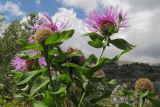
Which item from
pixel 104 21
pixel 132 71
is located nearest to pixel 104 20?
pixel 104 21

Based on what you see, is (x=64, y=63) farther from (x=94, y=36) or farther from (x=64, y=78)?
(x=94, y=36)

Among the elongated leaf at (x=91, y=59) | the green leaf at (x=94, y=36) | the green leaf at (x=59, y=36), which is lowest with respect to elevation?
the elongated leaf at (x=91, y=59)

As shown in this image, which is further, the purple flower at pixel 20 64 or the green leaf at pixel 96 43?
the purple flower at pixel 20 64

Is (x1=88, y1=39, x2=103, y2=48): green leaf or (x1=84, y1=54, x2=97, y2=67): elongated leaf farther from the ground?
(x1=88, y1=39, x2=103, y2=48): green leaf

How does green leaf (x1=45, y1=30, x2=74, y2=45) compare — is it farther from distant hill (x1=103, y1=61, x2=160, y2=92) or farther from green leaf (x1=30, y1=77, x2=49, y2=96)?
distant hill (x1=103, y1=61, x2=160, y2=92)

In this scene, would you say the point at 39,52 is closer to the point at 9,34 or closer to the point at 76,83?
the point at 76,83

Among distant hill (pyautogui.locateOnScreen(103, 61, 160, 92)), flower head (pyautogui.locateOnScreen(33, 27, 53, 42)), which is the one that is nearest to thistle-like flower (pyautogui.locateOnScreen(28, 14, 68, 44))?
flower head (pyautogui.locateOnScreen(33, 27, 53, 42))

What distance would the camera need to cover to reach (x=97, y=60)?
103 inches

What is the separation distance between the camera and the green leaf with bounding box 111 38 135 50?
8.71 ft

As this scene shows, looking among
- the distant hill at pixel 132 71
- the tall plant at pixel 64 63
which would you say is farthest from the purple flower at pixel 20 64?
the distant hill at pixel 132 71

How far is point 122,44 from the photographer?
2686 mm

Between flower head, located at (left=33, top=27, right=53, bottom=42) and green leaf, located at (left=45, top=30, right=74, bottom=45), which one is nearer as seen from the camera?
green leaf, located at (left=45, top=30, right=74, bottom=45)

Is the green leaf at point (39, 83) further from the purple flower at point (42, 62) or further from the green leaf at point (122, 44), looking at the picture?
the green leaf at point (122, 44)

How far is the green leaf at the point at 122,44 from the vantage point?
8.71 feet
